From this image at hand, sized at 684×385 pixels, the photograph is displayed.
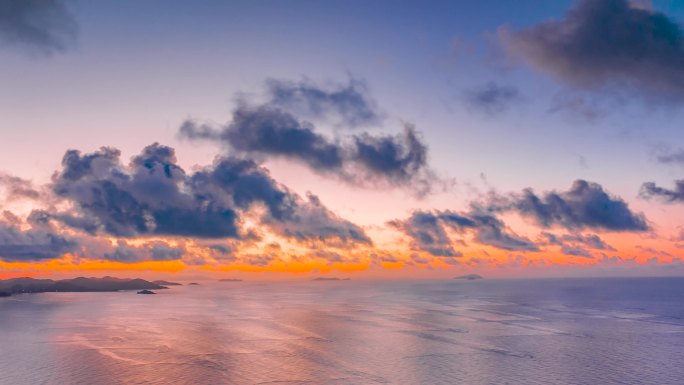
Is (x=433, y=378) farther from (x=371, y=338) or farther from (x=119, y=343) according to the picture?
(x=119, y=343)

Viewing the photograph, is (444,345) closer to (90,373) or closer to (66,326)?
(90,373)

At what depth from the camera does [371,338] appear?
9062 cm

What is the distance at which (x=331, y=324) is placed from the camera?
4596 inches

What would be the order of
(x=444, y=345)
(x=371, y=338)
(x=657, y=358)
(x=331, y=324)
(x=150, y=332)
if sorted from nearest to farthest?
(x=657, y=358) < (x=444, y=345) < (x=371, y=338) < (x=150, y=332) < (x=331, y=324)

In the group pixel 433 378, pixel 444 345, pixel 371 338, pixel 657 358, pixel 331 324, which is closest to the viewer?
pixel 433 378

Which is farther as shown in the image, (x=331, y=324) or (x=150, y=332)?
(x=331, y=324)

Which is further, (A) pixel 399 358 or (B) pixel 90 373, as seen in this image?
(A) pixel 399 358

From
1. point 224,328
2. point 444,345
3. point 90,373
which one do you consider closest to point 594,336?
point 444,345

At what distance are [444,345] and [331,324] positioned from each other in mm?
40771

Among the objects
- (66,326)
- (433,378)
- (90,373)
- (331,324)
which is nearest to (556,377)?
(433,378)

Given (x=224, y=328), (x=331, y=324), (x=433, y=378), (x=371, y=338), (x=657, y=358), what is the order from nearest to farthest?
(x=433, y=378), (x=657, y=358), (x=371, y=338), (x=224, y=328), (x=331, y=324)

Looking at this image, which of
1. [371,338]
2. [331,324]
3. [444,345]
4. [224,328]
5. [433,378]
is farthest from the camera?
[331,324]

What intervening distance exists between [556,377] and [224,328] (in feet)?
241

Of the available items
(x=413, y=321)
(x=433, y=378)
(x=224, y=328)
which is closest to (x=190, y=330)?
(x=224, y=328)
